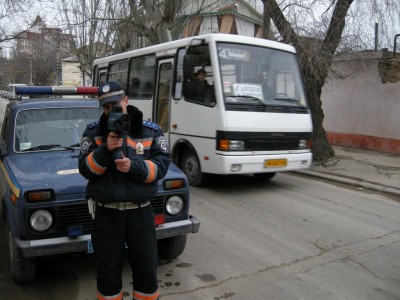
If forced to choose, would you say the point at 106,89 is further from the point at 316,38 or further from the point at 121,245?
the point at 316,38

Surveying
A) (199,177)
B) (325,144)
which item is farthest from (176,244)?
(325,144)

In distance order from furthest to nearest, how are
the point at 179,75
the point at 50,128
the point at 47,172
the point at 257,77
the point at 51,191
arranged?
the point at 179,75, the point at 257,77, the point at 50,128, the point at 47,172, the point at 51,191

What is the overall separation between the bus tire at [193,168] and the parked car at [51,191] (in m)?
2.96

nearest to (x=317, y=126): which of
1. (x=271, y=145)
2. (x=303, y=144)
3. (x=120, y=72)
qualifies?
(x=303, y=144)

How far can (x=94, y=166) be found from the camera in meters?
2.59

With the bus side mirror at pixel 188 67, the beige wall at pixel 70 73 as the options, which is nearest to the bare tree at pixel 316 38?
the bus side mirror at pixel 188 67

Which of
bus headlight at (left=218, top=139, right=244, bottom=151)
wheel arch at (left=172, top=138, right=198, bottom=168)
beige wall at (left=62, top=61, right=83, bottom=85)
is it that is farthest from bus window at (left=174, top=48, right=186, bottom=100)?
beige wall at (left=62, top=61, right=83, bottom=85)

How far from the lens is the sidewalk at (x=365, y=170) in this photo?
8430 millimetres

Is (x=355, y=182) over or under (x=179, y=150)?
under

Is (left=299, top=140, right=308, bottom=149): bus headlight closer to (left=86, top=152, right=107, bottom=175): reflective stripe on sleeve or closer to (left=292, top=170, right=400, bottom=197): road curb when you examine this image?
(left=292, top=170, right=400, bottom=197): road curb

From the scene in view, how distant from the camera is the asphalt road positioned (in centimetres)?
380

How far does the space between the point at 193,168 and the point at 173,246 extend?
3.67 m

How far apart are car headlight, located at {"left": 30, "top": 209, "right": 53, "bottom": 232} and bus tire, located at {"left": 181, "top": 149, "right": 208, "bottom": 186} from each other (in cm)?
431

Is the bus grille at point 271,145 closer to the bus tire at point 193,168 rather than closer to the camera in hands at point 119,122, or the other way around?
the bus tire at point 193,168
